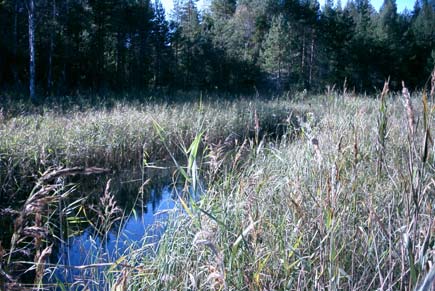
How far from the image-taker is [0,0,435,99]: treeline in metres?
17.6

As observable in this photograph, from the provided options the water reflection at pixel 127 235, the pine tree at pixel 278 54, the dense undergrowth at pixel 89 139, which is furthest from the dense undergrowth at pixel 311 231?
the pine tree at pixel 278 54

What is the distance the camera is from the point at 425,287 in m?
0.69

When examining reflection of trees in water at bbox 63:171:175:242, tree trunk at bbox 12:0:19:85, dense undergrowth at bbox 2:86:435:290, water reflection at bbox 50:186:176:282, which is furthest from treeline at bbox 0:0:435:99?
dense undergrowth at bbox 2:86:435:290

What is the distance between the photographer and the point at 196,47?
24141mm

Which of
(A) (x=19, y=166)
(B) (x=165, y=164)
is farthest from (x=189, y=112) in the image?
(A) (x=19, y=166)

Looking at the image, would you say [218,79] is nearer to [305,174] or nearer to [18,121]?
[18,121]

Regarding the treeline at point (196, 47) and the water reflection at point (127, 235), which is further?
the treeline at point (196, 47)

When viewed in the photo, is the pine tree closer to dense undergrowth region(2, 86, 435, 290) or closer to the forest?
the forest

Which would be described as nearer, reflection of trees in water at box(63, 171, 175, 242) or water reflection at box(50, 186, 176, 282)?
water reflection at box(50, 186, 176, 282)

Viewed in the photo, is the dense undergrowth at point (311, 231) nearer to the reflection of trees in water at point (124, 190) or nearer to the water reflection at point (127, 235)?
the water reflection at point (127, 235)

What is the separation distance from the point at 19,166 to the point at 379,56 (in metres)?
29.0

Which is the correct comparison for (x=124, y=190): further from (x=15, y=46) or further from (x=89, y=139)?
(x=15, y=46)

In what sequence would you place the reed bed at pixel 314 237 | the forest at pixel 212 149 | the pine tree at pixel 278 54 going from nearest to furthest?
the reed bed at pixel 314 237
the forest at pixel 212 149
the pine tree at pixel 278 54

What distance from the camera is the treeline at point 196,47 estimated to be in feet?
57.7
